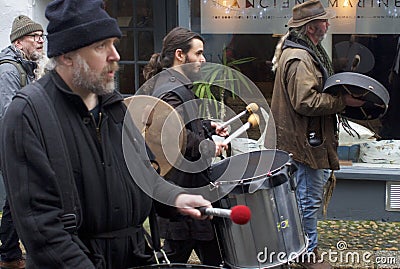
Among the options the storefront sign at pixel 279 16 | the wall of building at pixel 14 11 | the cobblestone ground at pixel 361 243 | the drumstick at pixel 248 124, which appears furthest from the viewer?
the wall of building at pixel 14 11

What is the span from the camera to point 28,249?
217cm

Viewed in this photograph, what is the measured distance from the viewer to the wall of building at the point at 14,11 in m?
6.19

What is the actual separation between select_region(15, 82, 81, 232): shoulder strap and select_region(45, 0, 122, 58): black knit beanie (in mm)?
212

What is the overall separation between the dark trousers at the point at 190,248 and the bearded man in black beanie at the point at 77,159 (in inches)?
45.6

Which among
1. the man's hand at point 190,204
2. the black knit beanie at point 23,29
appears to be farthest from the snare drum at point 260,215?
the black knit beanie at point 23,29

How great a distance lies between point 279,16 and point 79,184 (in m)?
4.27

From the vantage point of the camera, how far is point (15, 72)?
191 inches

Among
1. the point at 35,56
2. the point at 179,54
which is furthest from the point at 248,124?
the point at 35,56

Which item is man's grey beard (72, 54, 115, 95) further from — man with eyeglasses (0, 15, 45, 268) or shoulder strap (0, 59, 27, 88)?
shoulder strap (0, 59, 27, 88)

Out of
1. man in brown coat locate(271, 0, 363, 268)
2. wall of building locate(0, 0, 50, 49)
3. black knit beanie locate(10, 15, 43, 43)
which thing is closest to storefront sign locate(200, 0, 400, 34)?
man in brown coat locate(271, 0, 363, 268)

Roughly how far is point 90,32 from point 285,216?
1519 millimetres

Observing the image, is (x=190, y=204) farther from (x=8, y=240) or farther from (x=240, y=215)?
(x=8, y=240)

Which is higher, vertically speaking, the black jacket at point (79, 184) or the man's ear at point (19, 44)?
the man's ear at point (19, 44)

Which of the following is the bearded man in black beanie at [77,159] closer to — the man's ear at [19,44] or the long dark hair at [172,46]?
the long dark hair at [172,46]
